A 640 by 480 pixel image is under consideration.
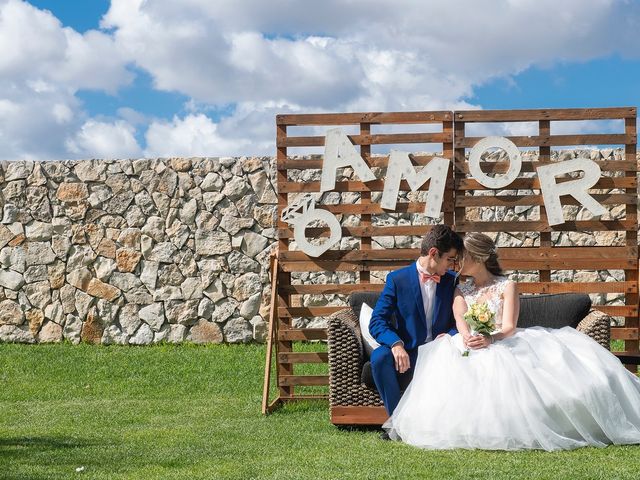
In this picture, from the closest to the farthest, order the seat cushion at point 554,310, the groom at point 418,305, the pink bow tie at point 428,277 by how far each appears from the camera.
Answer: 1. the groom at point 418,305
2. the pink bow tie at point 428,277
3. the seat cushion at point 554,310

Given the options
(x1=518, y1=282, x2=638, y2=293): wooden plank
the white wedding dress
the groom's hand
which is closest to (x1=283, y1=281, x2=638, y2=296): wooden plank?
(x1=518, y1=282, x2=638, y2=293): wooden plank

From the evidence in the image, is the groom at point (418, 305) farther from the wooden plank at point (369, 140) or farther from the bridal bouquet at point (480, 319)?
the wooden plank at point (369, 140)

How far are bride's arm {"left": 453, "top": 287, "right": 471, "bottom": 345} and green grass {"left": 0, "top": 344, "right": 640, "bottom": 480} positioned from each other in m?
0.83

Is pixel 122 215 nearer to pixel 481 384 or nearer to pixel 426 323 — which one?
pixel 426 323

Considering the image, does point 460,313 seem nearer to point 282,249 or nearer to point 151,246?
point 282,249

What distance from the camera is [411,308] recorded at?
6.46 meters

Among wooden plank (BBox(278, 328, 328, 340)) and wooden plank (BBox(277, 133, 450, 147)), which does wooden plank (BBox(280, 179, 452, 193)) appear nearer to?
wooden plank (BBox(277, 133, 450, 147))

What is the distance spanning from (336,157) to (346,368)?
88.7 inches

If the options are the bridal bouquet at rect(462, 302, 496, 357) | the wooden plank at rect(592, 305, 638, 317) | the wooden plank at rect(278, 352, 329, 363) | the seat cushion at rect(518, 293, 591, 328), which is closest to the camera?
the bridal bouquet at rect(462, 302, 496, 357)

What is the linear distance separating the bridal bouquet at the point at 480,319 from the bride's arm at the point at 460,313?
121 millimetres

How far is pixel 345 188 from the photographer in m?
8.32

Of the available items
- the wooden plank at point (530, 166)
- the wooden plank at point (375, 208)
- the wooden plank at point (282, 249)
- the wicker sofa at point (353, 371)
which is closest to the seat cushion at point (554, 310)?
the wicker sofa at point (353, 371)

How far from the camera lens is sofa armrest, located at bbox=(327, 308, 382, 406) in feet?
21.9

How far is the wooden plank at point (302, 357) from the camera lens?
8.29m
